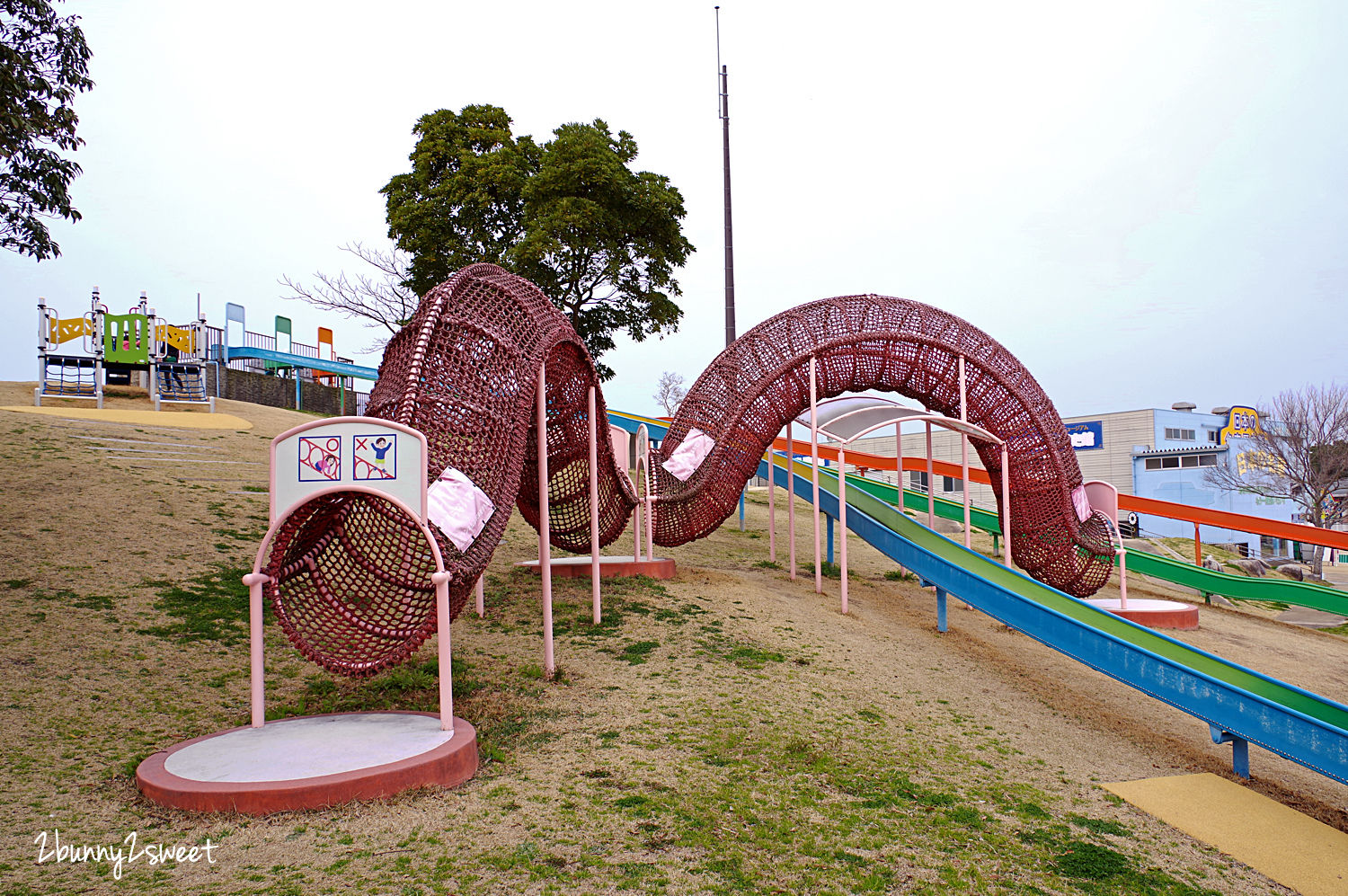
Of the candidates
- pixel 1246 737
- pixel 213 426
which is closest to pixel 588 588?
pixel 1246 737

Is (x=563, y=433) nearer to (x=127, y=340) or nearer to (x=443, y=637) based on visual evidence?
(x=443, y=637)

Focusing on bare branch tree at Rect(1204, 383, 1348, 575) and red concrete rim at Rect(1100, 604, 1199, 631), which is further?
bare branch tree at Rect(1204, 383, 1348, 575)

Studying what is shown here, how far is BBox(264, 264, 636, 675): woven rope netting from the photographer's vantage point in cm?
527

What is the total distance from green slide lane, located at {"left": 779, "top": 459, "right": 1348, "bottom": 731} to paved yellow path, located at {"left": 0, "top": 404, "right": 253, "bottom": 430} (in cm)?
1218

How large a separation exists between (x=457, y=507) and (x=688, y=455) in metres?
6.15

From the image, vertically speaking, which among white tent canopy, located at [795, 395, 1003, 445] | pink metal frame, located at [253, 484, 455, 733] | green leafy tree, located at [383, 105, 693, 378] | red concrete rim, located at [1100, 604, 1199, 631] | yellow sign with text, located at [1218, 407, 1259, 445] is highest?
green leafy tree, located at [383, 105, 693, 378]

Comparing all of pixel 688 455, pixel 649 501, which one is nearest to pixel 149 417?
pixel 649 501

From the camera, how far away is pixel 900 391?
11.9m

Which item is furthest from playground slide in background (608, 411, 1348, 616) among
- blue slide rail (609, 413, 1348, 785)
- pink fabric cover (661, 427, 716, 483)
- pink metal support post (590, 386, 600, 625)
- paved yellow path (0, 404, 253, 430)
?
paved yellow path (0, 404, 253, 430)

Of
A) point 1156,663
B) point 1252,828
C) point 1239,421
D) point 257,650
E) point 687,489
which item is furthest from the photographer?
point 1239,421

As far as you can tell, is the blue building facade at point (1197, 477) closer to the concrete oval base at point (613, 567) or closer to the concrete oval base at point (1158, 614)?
the concrete oval base at point (1158, 614)

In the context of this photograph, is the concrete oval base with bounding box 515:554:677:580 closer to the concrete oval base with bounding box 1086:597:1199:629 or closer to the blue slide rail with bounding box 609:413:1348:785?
the blue slide rail with bounding box 609:413:1348:785

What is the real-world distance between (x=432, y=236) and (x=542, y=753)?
52.0 ft

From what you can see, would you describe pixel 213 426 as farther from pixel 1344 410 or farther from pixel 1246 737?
pixel 1344 410
